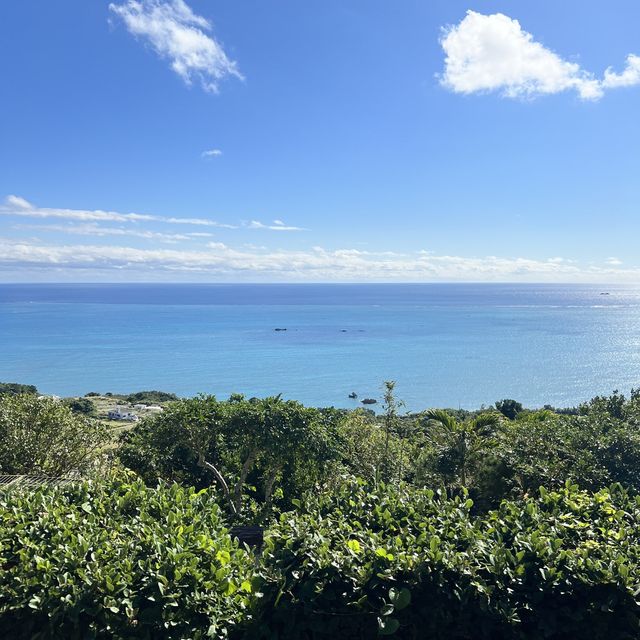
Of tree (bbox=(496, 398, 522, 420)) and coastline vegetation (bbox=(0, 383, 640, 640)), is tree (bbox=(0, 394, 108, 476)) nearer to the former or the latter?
coastline vegetation (bbox=(0, 383, 640, 640))

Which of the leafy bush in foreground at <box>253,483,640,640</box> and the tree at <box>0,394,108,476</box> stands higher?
the leafy bush in foreground at <box>253,483,640,640</box>

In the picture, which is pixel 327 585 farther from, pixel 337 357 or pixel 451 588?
pixel 337 357

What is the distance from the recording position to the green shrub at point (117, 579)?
12.3 ft

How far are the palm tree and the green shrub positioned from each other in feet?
28.0

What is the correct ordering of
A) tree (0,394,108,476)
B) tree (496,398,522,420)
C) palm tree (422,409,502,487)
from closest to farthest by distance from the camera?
palm tree (422,409,502,487)
tree (0,394,108,476)
tree (496,398,522,420)

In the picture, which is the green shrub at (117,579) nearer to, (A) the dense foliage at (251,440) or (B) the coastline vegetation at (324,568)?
(B) the coastline vegetation at (324,568)

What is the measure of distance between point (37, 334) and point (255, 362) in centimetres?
5823

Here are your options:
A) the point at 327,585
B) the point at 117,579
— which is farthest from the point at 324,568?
the point at 117,579

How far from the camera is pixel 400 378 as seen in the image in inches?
2581

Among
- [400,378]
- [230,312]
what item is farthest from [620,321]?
[230,312]

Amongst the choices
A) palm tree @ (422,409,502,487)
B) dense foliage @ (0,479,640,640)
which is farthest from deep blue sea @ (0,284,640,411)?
dense foliage @ (0,479,640,640)

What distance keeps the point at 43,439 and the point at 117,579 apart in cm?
1070

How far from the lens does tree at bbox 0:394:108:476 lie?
39.9 feet

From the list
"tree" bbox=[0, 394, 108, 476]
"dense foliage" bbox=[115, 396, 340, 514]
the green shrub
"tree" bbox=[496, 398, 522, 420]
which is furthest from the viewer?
"tree" bbox=[496, 398, 522, 420]
